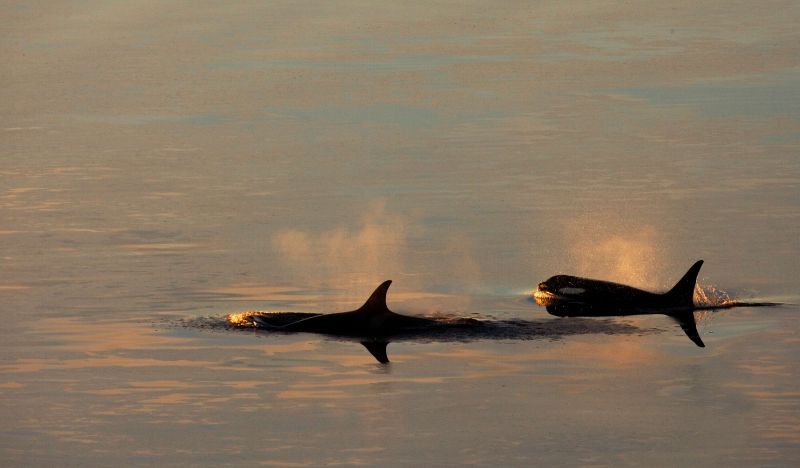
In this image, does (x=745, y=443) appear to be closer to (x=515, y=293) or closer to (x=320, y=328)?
→ (x=320, y=328)

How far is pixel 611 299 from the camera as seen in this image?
45812mm

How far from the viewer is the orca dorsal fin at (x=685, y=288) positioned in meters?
45.0

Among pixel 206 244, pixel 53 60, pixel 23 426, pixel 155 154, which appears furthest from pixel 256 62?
pixel 23 426

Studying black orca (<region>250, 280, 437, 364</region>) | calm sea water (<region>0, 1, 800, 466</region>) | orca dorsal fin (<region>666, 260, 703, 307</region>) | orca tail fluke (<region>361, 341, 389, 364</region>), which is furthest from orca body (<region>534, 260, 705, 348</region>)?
orca tail fluke (<region>361, 341, 389, 364</region>)

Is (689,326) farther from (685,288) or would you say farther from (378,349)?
(378,349)

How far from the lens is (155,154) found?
71.9m

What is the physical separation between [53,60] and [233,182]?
1749 inches

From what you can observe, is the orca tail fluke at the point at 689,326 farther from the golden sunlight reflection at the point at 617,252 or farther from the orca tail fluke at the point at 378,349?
the orca tail fluke at the point at 378,349

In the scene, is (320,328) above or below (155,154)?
below

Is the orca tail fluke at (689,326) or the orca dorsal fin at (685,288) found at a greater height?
the orca dorsal fin at (685,288)

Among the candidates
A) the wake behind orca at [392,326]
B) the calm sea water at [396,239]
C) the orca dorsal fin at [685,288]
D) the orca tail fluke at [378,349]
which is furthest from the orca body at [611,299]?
the orca tail fluke at [378,349]

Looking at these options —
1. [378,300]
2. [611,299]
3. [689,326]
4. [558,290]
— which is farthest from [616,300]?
[378,300]

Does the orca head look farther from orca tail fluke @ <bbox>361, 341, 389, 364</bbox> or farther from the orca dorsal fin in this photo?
orca tail fluke @ <bbox>361, 341, 389, 364</bbox>

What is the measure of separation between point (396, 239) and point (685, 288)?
9.99 metres
